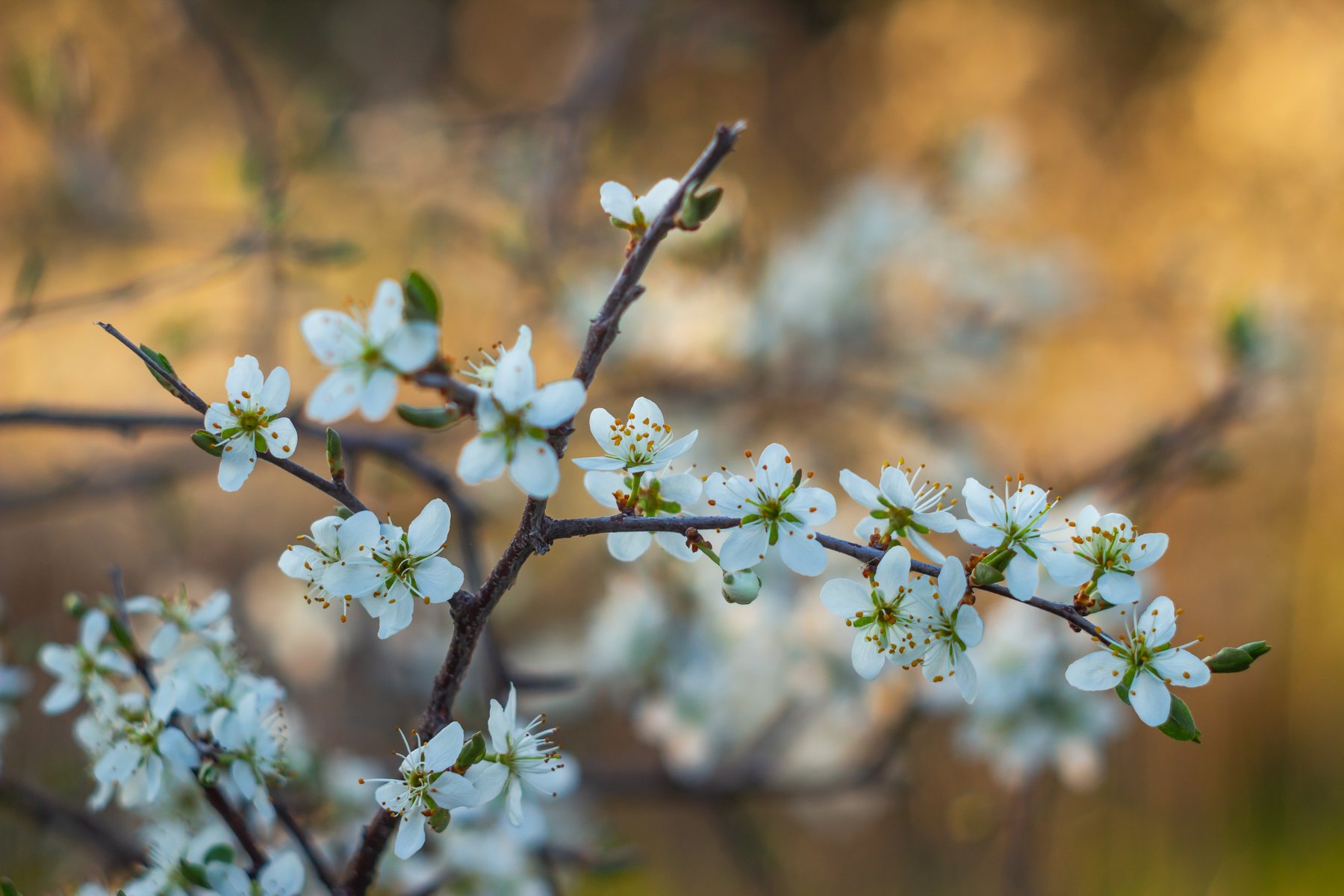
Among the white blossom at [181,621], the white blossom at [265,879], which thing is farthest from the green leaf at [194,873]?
the white blossom at [181,621]

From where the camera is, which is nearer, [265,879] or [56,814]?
[265,879]

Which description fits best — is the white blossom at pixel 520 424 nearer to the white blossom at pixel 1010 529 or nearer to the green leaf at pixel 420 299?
the green leaf at pixel 420 299

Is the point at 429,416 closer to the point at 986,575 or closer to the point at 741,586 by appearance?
the point at 741,586

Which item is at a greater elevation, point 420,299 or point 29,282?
point 29,282

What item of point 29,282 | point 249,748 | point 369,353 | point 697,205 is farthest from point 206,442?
point 29,282

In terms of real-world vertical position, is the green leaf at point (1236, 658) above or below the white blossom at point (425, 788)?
above

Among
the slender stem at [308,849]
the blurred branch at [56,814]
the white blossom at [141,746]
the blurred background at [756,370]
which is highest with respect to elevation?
the blurred background at [756,370]

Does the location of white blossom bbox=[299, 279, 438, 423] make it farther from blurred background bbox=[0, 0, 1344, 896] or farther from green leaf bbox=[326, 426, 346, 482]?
blurred background bbox=[0, 0, 1344, 896]

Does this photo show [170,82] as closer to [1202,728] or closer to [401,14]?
[401,14]
